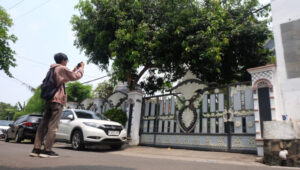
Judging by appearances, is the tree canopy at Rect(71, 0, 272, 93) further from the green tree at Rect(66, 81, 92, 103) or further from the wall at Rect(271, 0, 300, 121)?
the green tree at Rect(66, 81, 92, 103)

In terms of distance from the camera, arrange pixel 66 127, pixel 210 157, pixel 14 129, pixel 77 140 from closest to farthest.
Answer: pixel 210 157 < pixel 77 140 < pixel 66 127 < pixel 14 129

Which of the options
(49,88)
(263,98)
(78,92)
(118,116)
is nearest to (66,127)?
(118,116)

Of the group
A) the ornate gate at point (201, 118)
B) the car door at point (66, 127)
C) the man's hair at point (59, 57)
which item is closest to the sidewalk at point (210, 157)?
the ornate gate at point (201, 118)

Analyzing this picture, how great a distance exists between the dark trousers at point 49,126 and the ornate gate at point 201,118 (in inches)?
195

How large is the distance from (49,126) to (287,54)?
6366 mm

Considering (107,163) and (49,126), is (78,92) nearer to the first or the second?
(49,126)

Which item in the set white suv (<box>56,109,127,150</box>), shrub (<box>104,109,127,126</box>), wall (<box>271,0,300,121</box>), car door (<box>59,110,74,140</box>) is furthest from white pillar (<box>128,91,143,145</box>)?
wall (<box>271,0,300,121</box>)

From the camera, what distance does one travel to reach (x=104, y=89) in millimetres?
24547

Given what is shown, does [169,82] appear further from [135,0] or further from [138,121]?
[135,0]

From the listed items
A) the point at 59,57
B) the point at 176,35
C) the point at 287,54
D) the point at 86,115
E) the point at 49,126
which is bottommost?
the point at 49,126

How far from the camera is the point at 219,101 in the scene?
711 centimetres

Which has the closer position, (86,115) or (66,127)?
(66,127)

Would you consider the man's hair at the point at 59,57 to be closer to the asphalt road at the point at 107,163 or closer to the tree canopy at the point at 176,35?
the asphalt road at the point at 107,163

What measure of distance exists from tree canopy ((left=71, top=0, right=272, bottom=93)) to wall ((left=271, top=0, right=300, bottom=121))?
205 centimetres
